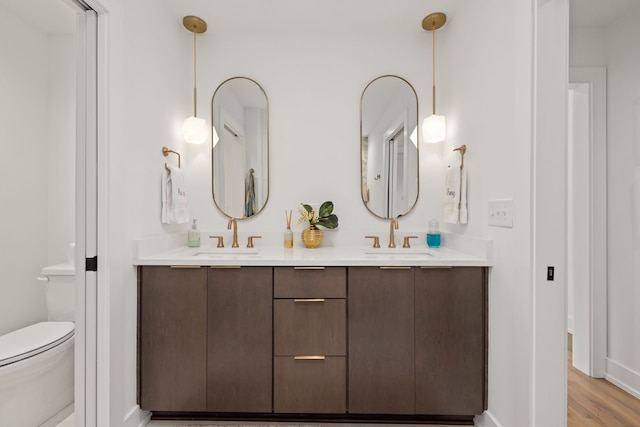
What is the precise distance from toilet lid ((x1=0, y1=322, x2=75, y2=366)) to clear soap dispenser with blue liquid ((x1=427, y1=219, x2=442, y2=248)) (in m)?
1.99

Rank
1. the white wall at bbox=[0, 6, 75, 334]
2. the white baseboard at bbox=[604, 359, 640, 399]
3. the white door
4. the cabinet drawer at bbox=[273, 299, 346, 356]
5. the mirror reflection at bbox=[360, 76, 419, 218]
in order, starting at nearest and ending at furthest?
the white wall at bbox=[0, 6, 75, 334]
the white door
the cabinet drawer at bbox=[273, 299, 346, 356]
the white baseboard at bbox=[604, 359, 640, 399]
the mirror reflection at bbox=[360, 76, 419, 218]

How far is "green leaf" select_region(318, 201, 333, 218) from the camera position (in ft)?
7.74

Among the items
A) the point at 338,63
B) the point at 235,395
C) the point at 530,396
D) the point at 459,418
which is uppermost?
the point at 338,63

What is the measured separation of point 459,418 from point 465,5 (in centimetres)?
234

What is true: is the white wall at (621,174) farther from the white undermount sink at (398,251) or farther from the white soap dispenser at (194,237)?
the white soap dispenser at (194,237)

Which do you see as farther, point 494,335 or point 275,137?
point 275,137

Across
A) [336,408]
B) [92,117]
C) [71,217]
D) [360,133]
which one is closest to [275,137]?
[360,133]

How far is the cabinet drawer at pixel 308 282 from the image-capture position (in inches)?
70.4

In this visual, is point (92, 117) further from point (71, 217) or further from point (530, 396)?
point (530, 396)

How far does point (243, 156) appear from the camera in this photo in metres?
2.46

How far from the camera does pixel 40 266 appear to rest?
1.26 m

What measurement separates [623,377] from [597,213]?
105 centimetres

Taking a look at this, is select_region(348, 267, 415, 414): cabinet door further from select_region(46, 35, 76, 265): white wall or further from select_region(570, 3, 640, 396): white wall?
select_region(570, 3, 640, 396): white wall

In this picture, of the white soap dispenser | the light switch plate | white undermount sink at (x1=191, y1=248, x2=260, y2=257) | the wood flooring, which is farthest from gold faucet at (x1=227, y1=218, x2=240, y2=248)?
the wood flooring
